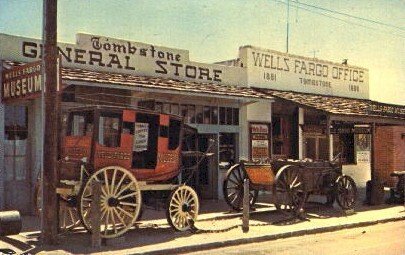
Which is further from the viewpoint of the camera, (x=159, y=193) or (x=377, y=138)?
(x=377, y=138)

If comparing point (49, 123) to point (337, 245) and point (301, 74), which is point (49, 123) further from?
point (301, 74)

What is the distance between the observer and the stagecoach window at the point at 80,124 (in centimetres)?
1099

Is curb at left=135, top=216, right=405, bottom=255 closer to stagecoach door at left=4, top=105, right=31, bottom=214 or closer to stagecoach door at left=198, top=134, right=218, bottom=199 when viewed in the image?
stagecoach door at left=4, top=105, right=31, bottom=214

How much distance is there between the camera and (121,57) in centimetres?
1567

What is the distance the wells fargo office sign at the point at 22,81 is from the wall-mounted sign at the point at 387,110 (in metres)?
11.3

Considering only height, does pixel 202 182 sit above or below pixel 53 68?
below

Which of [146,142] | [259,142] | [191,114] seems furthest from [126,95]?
[259,142]

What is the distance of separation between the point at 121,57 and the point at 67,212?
18.4 ft

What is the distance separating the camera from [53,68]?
951cm

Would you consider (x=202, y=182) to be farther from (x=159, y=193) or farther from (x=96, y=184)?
(x=96, y=184)

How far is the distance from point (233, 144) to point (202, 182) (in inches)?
67.3

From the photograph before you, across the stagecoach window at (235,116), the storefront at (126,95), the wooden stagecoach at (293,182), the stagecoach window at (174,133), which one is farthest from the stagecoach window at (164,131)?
the stagecoach window at (235,116)

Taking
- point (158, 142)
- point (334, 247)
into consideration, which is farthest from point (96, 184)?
point (334, 247)

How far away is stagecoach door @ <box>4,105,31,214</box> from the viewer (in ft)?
43.6
